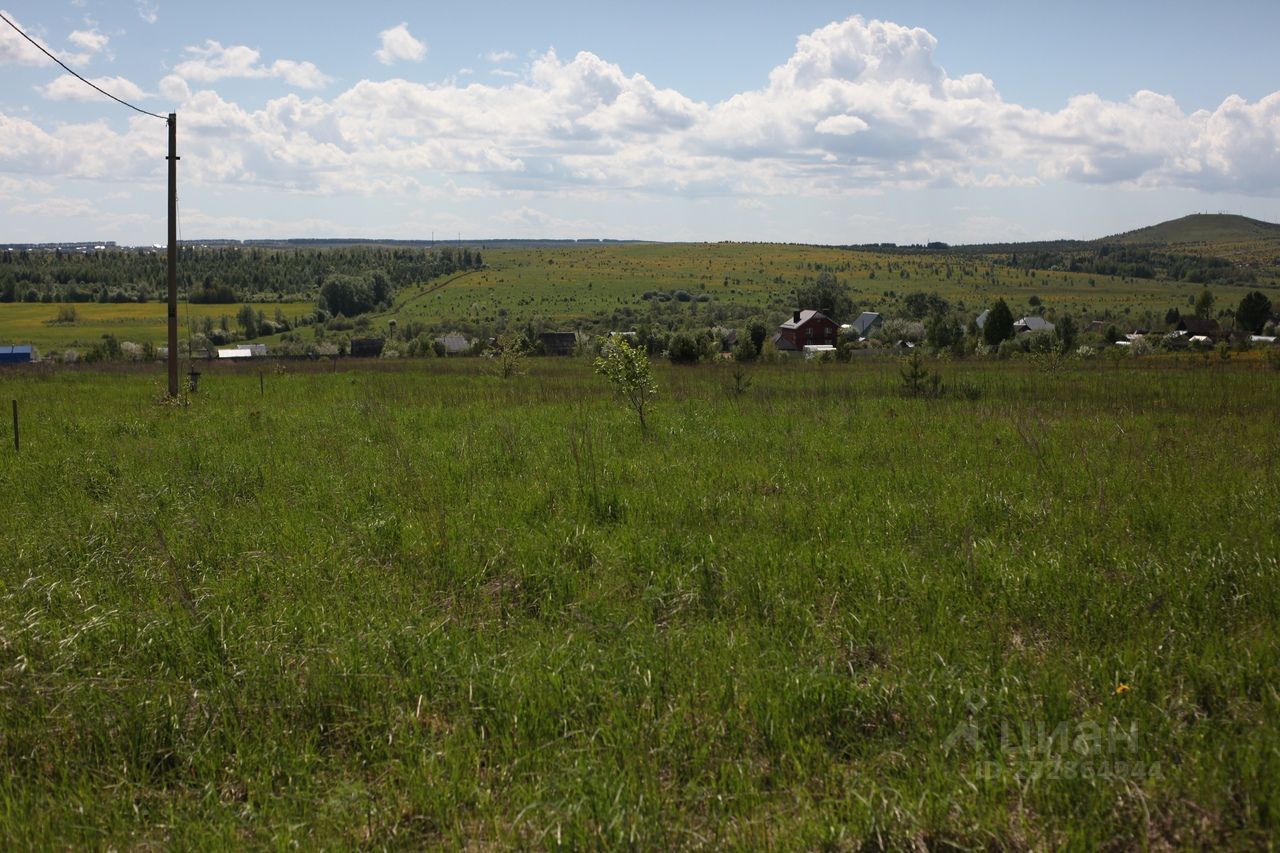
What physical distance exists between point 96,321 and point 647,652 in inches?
5154

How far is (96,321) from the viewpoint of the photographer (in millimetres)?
113938

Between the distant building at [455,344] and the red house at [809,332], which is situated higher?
the red house at [809,332]

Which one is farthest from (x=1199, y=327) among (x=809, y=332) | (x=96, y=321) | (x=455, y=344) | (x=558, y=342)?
(x=96, y=321)

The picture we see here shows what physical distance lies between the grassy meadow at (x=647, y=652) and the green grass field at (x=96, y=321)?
70.4m

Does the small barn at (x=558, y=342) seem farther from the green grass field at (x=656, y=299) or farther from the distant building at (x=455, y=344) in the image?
the green grass field at (x=656, y=299)

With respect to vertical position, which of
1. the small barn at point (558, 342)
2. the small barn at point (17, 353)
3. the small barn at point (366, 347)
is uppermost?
the small barn at point (558, 342)

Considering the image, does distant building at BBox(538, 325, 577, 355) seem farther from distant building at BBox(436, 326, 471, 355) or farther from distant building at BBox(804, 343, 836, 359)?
distant building at BBox(804, 343, 836, 359)

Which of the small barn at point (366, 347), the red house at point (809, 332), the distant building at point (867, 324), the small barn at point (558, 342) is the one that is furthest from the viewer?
the distant building at point (867, 324)

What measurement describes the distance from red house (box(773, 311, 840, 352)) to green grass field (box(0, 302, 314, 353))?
54.4m

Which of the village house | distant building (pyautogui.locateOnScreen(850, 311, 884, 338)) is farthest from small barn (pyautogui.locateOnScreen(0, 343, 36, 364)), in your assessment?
the village house

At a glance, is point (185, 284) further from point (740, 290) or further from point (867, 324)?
point (867, 324)

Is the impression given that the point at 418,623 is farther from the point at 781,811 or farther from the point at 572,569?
the point at 781,811

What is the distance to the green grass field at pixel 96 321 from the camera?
89188 mm

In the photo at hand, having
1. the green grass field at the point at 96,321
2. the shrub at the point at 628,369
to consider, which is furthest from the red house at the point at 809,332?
the shrub at the point at 628,369
